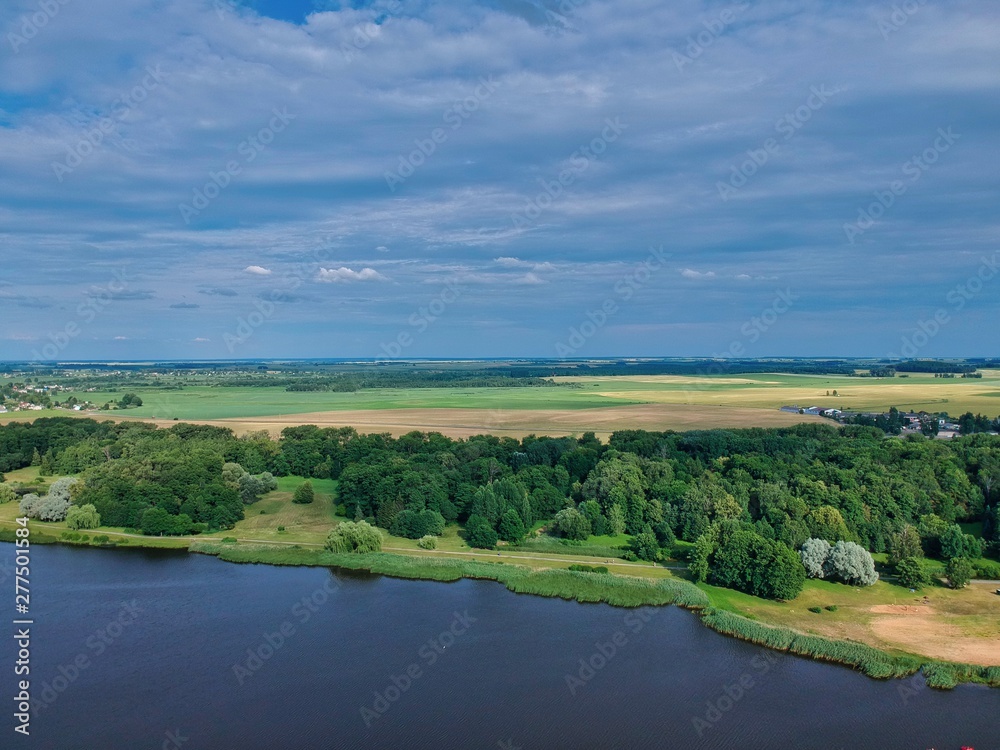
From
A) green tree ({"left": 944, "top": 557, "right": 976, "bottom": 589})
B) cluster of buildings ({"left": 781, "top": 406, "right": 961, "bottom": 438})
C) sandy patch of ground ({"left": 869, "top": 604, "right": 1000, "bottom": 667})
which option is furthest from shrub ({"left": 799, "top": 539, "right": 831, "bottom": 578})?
cluster of buildings ({"left": 781, "top": 406, "right": 961, "bottom": 438})

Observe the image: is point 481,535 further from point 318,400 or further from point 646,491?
point 318,400

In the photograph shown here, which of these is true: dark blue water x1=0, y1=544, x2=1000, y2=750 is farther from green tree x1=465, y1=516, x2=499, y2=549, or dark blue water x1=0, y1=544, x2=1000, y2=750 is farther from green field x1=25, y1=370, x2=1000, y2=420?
green field x1=25, y1=370, x2=1000, y2=420

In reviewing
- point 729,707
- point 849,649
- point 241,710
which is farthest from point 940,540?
point 241,710

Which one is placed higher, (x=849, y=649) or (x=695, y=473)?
(x=695, y=473)

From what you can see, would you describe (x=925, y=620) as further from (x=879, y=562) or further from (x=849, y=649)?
(x=879, y=562)

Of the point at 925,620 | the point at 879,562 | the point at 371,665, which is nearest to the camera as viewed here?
the point at 371,665

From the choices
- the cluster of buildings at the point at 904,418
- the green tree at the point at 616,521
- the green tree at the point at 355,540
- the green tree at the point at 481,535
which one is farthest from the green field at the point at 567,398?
the green tree at the point at 481,535
